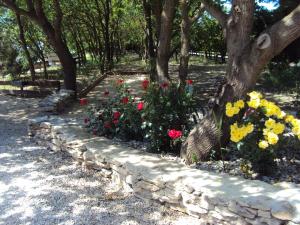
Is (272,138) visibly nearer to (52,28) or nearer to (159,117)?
(159,117)

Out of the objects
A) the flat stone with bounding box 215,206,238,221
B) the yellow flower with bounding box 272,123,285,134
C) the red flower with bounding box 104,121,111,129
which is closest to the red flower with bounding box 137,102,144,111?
the red flower with bounding box 104,121,111,129

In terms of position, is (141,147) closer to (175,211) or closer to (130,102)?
(130,102)

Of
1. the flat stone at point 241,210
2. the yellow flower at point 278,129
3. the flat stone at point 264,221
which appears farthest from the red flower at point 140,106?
the flat stone at point 264,221

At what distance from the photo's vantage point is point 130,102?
20.8ft

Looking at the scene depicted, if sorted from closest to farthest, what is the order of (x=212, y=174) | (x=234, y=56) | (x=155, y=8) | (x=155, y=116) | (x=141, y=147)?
(x=212, y=174), (x=234, y=56), (x=155, y=116), (x=141, y=147), (x=155, y=8)

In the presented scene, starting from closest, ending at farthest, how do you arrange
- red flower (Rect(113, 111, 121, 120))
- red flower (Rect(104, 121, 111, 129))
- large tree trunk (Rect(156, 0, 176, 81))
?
red flower (Rect(113, 111, 121, 120)) < red flower (Rect(104, 121, 111, 129)) < large tree trunk (Rect(156, 0, 176, 81))

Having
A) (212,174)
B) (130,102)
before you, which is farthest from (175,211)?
(130,102)

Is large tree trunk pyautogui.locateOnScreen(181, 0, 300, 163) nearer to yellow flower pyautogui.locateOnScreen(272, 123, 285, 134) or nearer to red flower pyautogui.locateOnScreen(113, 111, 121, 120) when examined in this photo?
yellow flower pyautogui.locateOnScreen(272, 123, 285, 134)

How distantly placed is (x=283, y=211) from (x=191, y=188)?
3.36 ft

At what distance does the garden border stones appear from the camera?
3.55 metres

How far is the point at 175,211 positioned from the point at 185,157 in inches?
38.9

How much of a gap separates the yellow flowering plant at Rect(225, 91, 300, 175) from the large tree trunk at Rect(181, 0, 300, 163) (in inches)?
16.3

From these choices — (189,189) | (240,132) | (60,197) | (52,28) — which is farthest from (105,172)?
(52,28)

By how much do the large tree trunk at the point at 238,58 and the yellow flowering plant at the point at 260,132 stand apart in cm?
41
